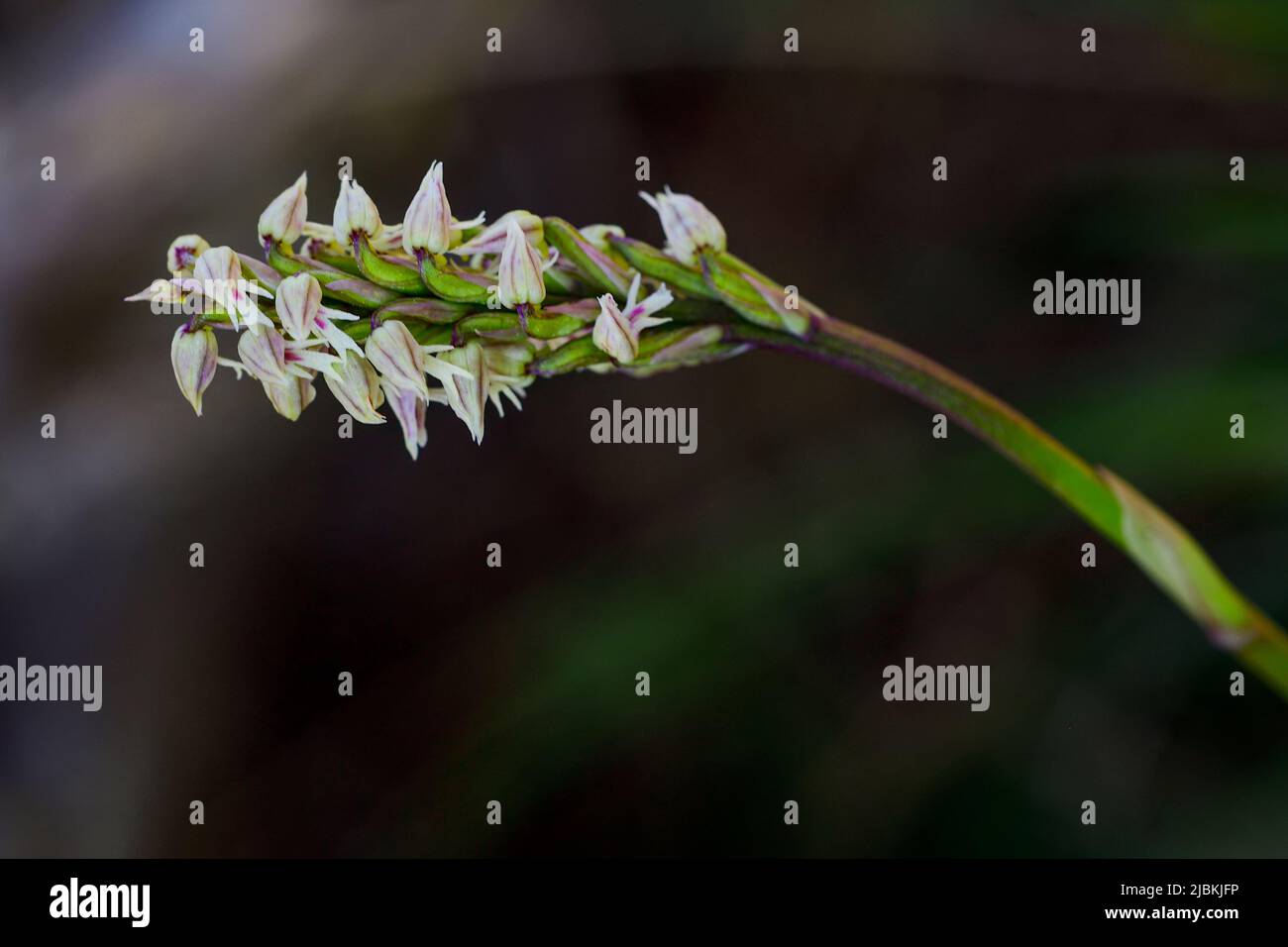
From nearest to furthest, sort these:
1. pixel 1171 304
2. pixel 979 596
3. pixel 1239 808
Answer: pixel 1239 808 < pixel 1171 304 < pixel 979 596

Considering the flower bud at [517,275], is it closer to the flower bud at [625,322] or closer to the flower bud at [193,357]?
the flower bud at [625,322]

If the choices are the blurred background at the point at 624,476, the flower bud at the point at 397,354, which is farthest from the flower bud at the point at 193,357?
→ the blurred background at the point at 624,476

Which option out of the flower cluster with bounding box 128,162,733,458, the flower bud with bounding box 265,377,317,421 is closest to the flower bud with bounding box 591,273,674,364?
the flower cluster with bounding box 128,162,733,458

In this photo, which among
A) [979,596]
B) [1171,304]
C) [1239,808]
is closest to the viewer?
[1239,808]

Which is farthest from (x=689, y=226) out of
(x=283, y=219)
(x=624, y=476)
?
(x=624, y=476)

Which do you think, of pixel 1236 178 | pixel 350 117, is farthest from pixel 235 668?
pixel 1236 178

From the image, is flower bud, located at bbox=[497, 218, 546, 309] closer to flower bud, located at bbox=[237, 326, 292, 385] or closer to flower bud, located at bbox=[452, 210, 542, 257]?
flower bud, located at bbox=[452, 210, 542, 257]
